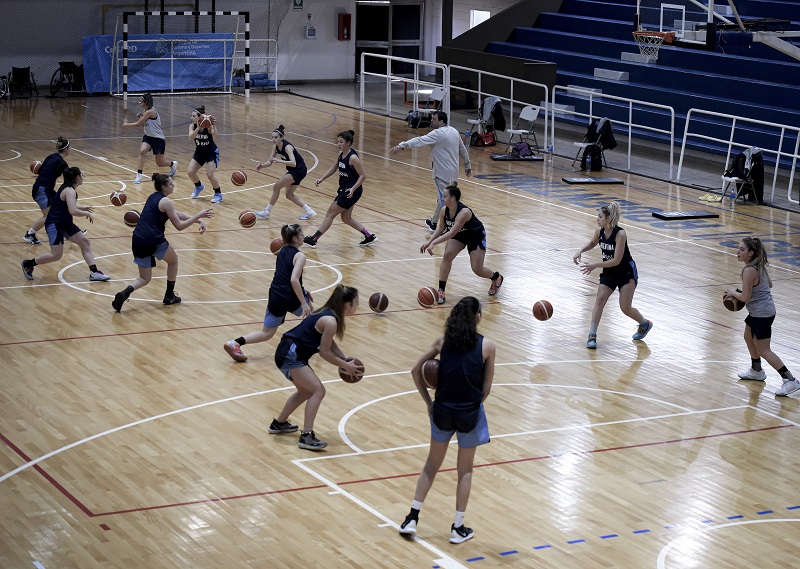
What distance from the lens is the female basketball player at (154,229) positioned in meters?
14.2

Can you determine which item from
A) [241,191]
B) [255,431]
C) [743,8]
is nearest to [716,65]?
[743,8]

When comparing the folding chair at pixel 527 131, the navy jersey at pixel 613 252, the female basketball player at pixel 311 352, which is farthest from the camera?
the folding chair at pixel 527 131

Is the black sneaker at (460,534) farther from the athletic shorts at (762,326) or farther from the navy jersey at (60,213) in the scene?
the navy jersey at (60,213)

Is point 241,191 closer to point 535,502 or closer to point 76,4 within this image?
point 535,502

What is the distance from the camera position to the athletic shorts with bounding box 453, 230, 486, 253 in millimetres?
15266

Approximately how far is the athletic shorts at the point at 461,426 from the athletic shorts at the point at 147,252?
22.3 ft

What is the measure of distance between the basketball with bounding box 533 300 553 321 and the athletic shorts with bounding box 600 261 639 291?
0.72 meters

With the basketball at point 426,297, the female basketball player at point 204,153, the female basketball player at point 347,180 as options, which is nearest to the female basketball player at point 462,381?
the basketball at point 426,297

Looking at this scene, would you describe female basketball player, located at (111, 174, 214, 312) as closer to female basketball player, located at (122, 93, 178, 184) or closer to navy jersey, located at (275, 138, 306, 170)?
navy jersey, located at (275, 138, 306, 170)

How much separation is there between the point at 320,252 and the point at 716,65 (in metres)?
15.6

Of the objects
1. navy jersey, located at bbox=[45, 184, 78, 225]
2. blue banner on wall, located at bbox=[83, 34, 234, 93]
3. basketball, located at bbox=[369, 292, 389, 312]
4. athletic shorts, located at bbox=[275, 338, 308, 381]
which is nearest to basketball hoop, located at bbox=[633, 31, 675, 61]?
basketball, located at bbox=[369, 292, 389, 312]

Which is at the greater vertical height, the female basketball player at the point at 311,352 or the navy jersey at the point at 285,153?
the navy jersey at the point at 285,153

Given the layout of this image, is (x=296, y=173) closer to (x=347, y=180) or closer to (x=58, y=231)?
(x=347, y=180)

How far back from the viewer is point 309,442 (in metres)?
10.5
